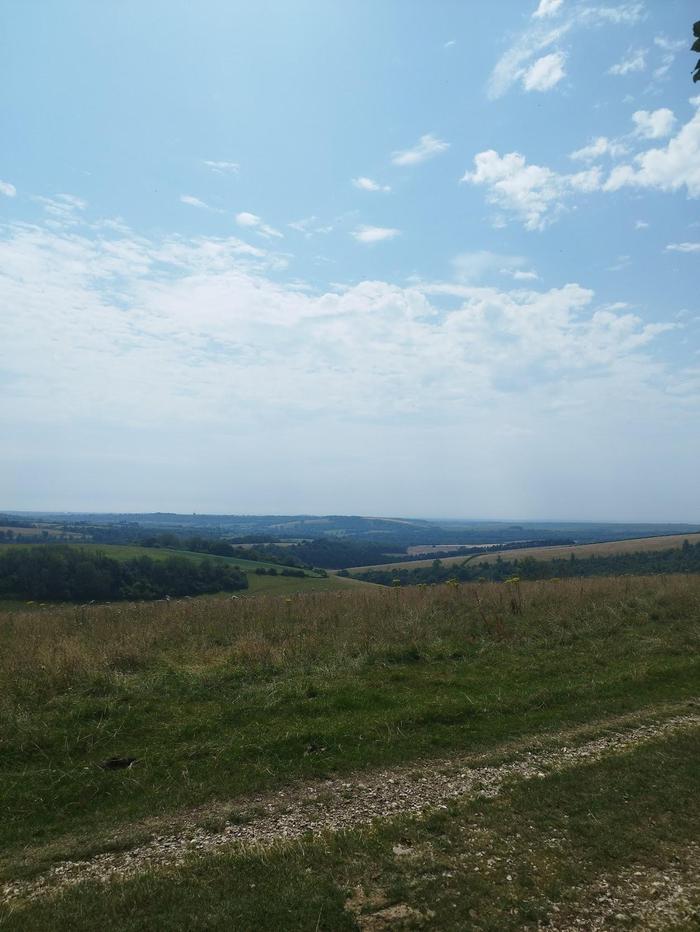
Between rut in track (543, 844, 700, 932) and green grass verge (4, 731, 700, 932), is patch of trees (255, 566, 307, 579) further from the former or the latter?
rut in track (543, 844, 700, 932)

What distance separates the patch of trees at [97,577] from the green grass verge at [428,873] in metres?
40.5

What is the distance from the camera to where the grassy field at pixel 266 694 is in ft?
20.3

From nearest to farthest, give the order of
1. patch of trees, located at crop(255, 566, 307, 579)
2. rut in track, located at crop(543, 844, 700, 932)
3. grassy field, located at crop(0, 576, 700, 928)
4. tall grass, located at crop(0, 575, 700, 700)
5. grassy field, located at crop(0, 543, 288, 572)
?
rut in track, located at crop(543, 844, 700, 932)
grassy field, located at crop(0, 576, 700, 928)
tall grass, located at crop(0, 575, 700, 700)
grassy field, located at crop(0, 543, 288, 572)
patch of trees, located at crop(255, 566, 307, 579)

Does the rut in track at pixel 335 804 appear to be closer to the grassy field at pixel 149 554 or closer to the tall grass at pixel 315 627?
the tall grass at pixel 315 627

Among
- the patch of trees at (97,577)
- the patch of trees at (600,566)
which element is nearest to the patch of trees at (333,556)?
the patch of trees at (97,577)

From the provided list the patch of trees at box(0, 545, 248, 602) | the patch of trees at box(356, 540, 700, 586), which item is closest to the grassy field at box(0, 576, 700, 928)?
the patch of trees at box(356, 540, 700, 586)

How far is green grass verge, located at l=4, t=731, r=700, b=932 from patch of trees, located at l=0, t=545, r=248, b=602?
40524mm

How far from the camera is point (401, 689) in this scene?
33.3 ft

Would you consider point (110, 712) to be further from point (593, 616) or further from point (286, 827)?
point (593, 616)

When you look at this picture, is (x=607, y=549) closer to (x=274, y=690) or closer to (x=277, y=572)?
(x=277, y=572)

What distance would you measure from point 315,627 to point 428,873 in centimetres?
983

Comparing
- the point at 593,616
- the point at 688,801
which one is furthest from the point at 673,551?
the point at 688,801

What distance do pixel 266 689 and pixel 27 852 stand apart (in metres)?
4.82

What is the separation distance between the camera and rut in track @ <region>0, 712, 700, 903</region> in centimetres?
505
